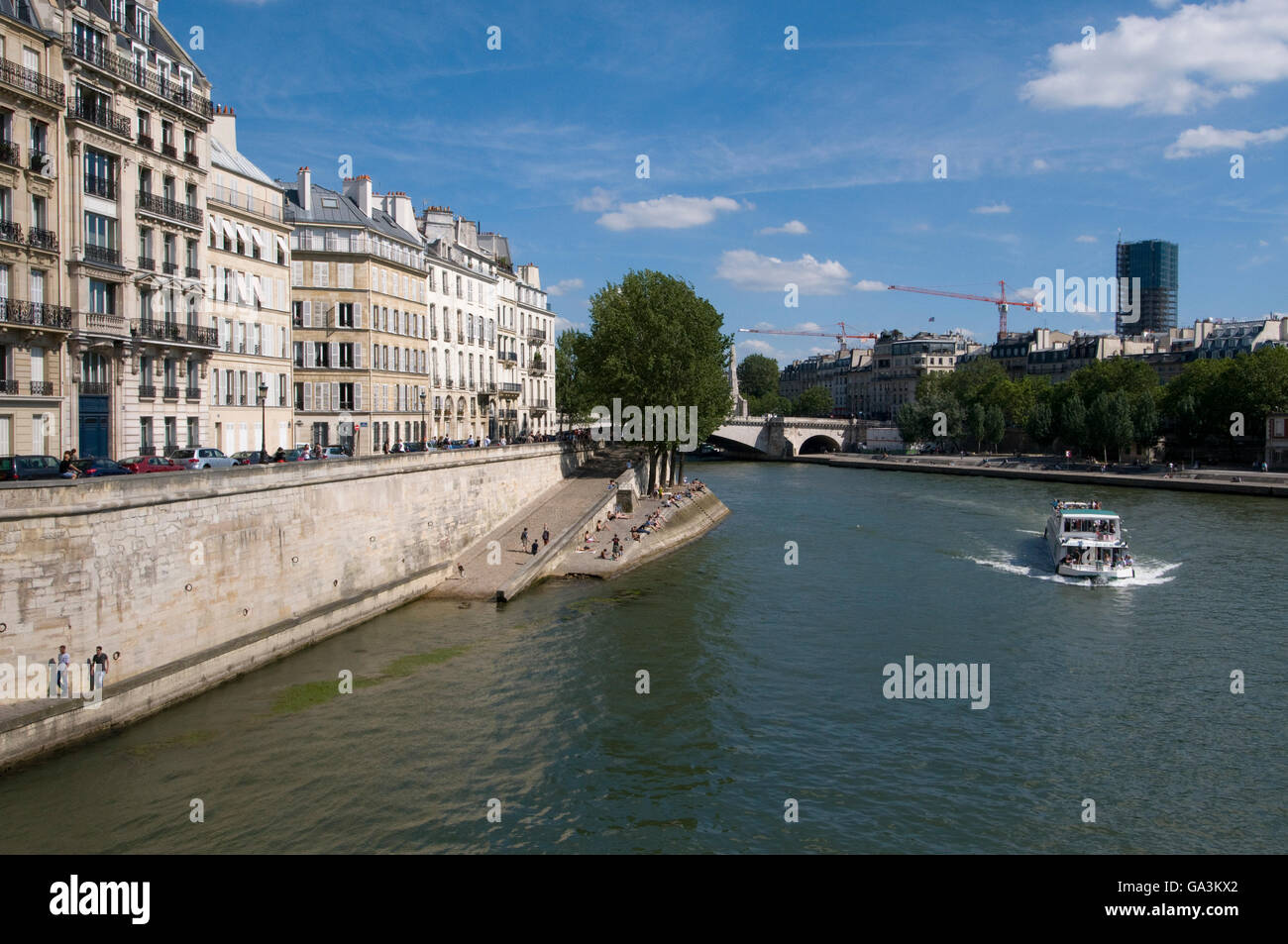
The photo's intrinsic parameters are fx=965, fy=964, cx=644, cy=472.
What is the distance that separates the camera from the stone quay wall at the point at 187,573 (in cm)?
1762

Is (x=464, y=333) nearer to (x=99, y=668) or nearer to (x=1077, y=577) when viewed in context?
(x=1077, y=577)

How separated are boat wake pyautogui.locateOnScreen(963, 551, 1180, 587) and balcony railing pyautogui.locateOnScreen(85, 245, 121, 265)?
33.5 meters

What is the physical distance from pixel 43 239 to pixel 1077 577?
35.8 m

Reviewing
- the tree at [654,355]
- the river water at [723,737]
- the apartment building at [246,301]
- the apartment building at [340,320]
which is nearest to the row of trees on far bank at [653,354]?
the tree at [654,355]

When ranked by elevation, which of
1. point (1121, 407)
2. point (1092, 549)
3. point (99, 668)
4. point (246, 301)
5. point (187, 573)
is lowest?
point (1092, 549)

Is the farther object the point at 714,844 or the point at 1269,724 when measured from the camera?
the point at 1269,724

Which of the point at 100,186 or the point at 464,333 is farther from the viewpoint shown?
the point at 464,333

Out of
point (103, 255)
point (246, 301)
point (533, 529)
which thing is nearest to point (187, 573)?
point (103, 255)

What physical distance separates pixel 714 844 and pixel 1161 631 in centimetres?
1941

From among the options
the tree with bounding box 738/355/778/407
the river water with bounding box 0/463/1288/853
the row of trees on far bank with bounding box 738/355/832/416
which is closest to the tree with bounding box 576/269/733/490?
the river water with bounding box 0/463/1288/853

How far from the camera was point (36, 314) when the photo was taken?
85.8 ft

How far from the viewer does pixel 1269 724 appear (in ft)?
67.6
